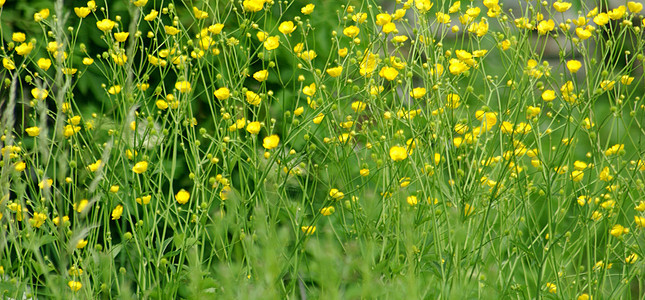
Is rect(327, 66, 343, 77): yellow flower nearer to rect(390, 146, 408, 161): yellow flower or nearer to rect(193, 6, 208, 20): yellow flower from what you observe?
rect(390, 146, 408, 161): yellow flower

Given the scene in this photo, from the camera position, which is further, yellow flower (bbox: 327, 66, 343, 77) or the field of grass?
yellow flower (bbox: 327, 66, 343, 77)

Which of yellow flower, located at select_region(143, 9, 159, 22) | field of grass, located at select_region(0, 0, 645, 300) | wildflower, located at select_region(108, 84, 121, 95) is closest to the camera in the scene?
field of grass, located at select_region(0, 0, 645, 300)

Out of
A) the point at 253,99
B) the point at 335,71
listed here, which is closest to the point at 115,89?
the point at 253,99

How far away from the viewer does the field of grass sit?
1.47m

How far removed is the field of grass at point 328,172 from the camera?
1.47 meters

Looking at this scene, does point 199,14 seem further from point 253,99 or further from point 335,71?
point 335,71

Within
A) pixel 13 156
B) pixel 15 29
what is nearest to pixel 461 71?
pixel 13 156

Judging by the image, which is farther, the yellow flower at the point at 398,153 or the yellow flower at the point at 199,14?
the yellow flower at the point at 199,14

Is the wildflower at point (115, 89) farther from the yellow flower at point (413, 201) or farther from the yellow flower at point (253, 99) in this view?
the yellow flower at point (413, 201)

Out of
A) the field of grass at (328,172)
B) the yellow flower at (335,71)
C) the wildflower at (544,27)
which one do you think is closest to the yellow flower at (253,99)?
the field of grass at (328,172)

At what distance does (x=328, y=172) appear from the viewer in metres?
2.19

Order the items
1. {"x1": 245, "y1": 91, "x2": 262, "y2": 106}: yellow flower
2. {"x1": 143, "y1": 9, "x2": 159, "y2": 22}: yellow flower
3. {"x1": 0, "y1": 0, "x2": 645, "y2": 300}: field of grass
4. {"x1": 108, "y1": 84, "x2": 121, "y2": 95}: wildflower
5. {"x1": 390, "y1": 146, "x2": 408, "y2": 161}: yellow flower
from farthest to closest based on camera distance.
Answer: {"x1": 143, "y1": 9, "x2": 159, "y2": 22}: yellow flower → {"x1": 245, "y1": 91, "x2": 262, "y2": 106}: yellow flower → {"x1": 108, "y1": 84, "x2": 121, "y2": 95}: wildflower → {"x1": 390, "y1": 146, "x2": 408, "y2": 161}: yellow flower → {"x1": 0, "y1": 0, "x2": 645, "y2": 300}: field of grass

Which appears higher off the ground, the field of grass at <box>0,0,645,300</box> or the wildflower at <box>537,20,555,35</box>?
the wildflower at <box>537,20,555,35</box>

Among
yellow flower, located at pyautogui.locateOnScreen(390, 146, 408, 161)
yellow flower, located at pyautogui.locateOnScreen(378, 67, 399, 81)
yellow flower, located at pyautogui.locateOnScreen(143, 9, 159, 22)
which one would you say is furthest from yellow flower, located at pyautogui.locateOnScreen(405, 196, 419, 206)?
yellow flower, located at pyautogui.locateOnScreen(143, 9, 159, 22)
